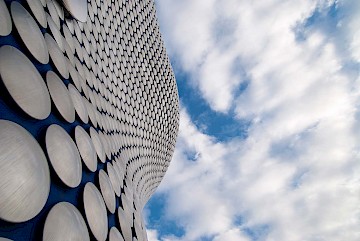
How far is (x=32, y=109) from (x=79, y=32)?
7306mm

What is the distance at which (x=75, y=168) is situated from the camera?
4.80 metres

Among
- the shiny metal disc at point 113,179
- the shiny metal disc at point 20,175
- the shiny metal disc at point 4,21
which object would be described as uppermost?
the shiny metal disc at point 113,179

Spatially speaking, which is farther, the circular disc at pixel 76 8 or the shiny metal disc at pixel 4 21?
the circular disc at pixel 76 8

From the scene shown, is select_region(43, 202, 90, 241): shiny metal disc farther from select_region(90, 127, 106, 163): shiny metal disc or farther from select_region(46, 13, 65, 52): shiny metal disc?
select_region(46, 13, 65, 52): shiny metal disc

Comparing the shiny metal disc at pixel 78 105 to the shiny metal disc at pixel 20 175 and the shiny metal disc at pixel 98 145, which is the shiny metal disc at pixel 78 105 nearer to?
the shiny metal disc at pixel 98 145

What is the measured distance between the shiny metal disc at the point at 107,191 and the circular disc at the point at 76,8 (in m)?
4.38

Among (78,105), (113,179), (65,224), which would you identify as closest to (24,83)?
(65,224)

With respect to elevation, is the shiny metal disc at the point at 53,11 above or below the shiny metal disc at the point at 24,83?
above

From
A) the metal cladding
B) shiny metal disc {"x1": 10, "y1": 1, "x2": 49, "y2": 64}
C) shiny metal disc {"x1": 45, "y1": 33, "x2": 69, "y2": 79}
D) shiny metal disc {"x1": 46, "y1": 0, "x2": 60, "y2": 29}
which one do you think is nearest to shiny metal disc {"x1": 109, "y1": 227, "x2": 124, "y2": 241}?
the metal cladding

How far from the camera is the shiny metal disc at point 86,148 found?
547cm

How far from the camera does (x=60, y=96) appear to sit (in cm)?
510

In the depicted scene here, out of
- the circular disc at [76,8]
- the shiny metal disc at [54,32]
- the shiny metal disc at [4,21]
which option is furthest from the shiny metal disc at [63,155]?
the circular disc at [76,8]

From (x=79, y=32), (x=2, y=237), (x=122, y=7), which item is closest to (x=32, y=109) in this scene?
(x=2, y=237)

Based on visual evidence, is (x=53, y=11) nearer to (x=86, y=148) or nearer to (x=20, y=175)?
(x=86, y=148)
